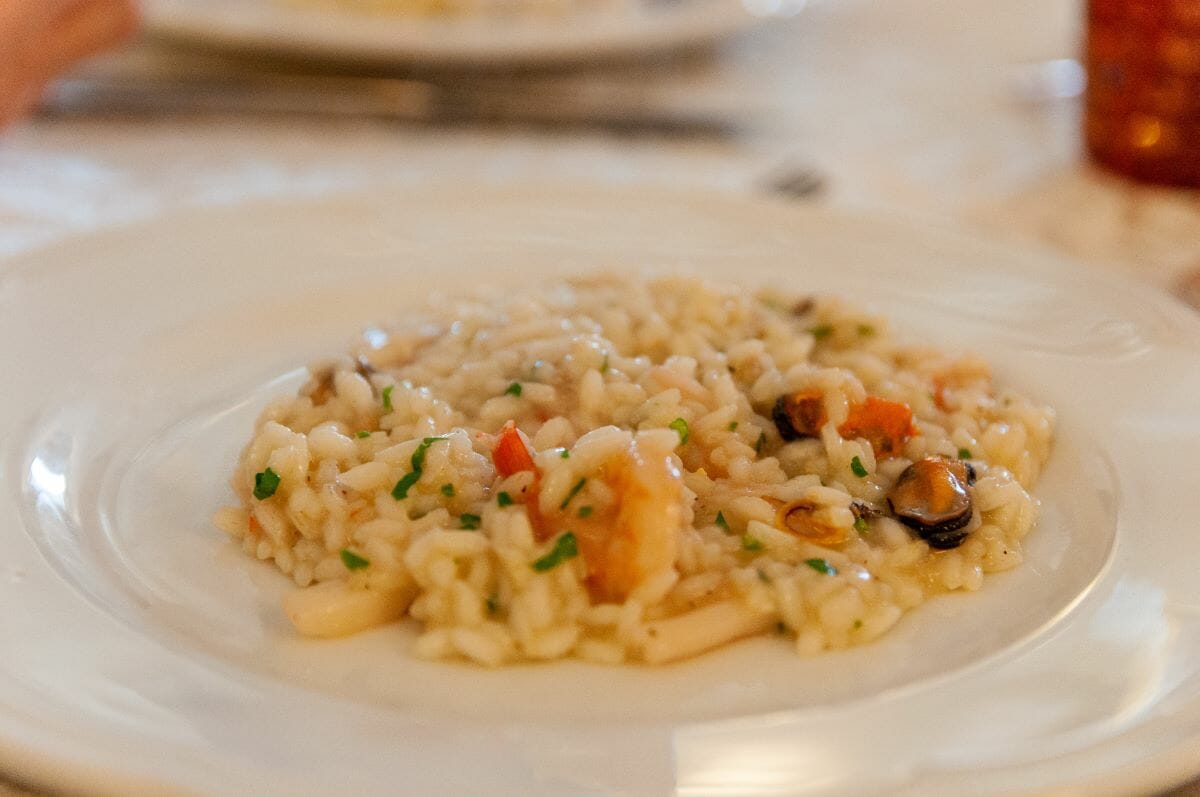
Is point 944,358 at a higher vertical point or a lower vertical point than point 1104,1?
lower

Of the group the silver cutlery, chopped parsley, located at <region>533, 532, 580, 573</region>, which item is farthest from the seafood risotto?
the silver cutlery

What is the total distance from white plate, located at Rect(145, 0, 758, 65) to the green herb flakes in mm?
2366

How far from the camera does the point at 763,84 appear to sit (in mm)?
4508

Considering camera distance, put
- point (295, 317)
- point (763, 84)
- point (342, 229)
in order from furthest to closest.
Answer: point (763, 84)
point (342, 229)
point (295, 317)

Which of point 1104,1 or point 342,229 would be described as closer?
point 342,229

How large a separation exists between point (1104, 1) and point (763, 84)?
145 centimetres

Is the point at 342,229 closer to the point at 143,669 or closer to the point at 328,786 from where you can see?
the point at 143,669

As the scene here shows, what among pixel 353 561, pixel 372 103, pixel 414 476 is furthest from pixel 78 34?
pixel 353 561

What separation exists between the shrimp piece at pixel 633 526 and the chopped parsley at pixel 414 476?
253 mm

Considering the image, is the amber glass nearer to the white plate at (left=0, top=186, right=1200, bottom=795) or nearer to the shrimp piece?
the white plate at (left=0, top=186, right=1200, bottom=795)

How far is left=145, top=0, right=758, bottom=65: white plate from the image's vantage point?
3.75 meters

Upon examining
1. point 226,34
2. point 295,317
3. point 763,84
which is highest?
point 226,34

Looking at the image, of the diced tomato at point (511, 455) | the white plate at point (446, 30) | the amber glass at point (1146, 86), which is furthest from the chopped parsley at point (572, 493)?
the white plate at point (446, 30)

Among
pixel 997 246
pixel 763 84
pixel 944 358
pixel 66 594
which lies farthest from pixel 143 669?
pixel 763 84
